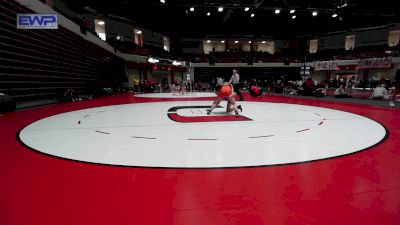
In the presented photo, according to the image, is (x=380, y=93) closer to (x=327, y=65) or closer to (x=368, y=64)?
(x=368, y=64)

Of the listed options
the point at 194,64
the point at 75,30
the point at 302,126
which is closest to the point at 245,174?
the point at 302,126

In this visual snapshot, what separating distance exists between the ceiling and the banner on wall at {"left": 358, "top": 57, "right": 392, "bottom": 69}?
4.35 meters

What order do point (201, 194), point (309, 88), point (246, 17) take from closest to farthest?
1. point (201, 194)
2. point (309, 88)
3. point (246, 17)

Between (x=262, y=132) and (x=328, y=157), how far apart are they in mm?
1612

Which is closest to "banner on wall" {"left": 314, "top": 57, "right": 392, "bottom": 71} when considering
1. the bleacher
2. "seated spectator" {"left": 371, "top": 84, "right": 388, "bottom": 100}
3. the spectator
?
the spectator

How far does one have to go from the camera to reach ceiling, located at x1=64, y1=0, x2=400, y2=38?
21.2 metres

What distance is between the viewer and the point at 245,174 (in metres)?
2.72

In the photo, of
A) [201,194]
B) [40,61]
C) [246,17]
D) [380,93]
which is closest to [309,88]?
[380,93]

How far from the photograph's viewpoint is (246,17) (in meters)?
30.7

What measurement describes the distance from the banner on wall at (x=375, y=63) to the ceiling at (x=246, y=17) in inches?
171

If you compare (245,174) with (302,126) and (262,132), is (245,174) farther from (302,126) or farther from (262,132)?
(302,126)

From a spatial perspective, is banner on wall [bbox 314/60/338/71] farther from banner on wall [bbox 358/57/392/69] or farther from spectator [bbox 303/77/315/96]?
spectator [bbox 303/77/315/96]

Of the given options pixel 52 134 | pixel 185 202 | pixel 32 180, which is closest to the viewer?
pixel 185 202

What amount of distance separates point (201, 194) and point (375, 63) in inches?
1315
